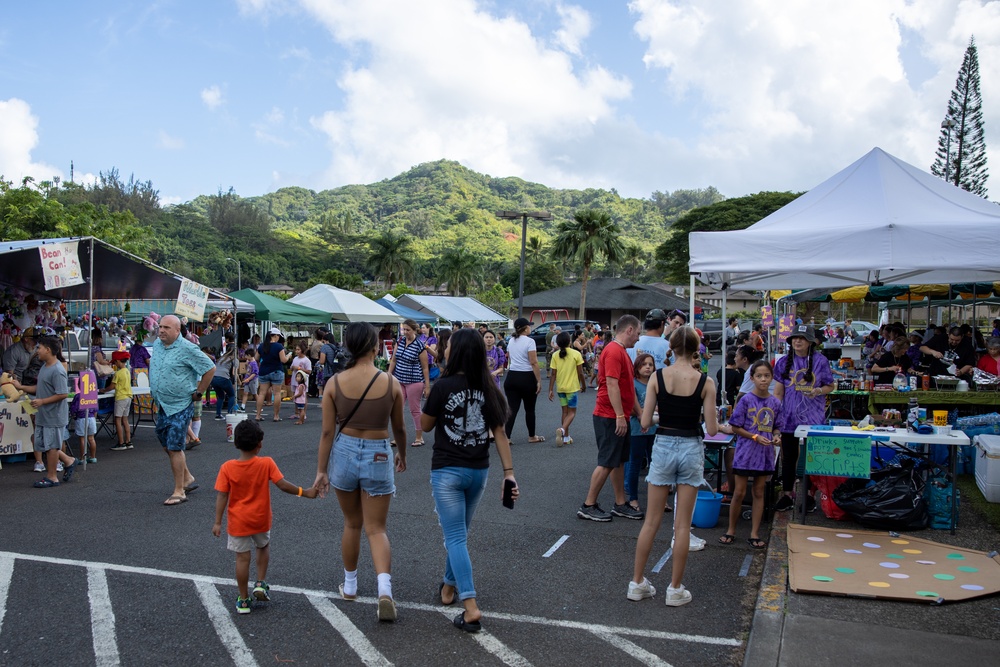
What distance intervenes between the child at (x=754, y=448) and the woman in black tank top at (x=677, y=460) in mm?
1370

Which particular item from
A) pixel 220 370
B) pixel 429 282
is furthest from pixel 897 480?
pixel 429 282

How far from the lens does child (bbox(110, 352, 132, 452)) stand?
1013 cm

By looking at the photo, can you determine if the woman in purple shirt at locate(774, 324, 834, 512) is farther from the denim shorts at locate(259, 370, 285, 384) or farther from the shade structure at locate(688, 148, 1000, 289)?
the denim shorts at locate(259, 370, 285, 384)

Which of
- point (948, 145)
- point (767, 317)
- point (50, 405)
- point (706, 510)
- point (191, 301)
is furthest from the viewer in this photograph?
point (948, 145)

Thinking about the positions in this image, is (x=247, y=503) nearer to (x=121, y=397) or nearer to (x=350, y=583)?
(x=350, y=583)

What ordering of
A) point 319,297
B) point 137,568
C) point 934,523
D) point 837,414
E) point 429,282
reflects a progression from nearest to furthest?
point 137,568, point 934,523, point 837,414, point 319,297, point 429,282

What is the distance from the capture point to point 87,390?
889 cm

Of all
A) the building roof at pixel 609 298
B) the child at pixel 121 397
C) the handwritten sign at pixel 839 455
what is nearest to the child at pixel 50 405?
the child at pixel 121 397

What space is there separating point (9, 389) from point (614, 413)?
7087mm

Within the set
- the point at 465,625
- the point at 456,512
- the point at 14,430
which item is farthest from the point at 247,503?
the point at 14,430

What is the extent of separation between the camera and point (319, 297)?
21.5m

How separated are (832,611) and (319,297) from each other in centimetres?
1885

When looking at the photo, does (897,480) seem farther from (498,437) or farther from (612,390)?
(498,437)

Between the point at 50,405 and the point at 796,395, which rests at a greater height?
the point at 796,395
